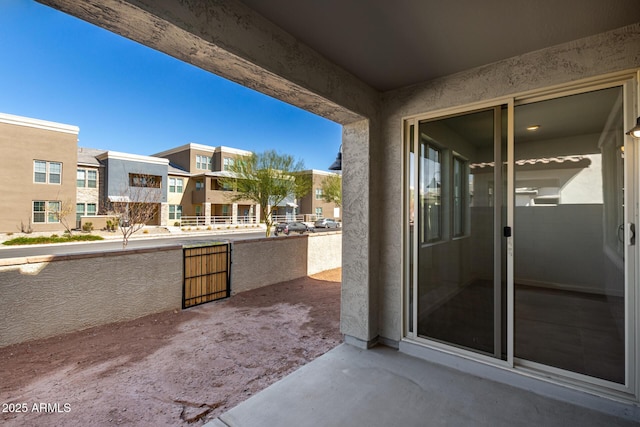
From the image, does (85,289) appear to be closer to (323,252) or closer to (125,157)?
(323,252)

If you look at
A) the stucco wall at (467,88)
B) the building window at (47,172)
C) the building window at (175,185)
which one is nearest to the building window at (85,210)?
the building window at (47,172)

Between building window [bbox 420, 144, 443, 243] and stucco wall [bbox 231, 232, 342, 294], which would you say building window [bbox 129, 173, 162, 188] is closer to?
stucco wall [bbox 231, 232, 342, 294]

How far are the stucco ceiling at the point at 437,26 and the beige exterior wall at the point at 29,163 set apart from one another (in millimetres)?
18183

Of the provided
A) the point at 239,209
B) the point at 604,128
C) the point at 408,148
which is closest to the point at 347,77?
the point at 408,148

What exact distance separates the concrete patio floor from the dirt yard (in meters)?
0.31

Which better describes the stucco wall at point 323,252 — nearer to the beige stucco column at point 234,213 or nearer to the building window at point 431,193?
the building window at point 431,193

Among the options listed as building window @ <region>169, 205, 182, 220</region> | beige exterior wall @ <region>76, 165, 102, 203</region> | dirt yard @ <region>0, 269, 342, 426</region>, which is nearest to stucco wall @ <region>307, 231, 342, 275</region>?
dirt yard @ <region>0, 269, 342, 426</region>

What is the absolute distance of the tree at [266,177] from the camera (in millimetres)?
13836

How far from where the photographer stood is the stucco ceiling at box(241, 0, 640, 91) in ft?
5.32

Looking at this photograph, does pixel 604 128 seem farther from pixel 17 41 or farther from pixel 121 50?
pixel 121 50

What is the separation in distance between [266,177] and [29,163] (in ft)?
38.5

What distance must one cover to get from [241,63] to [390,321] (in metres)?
2.70

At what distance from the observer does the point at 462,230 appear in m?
2.61

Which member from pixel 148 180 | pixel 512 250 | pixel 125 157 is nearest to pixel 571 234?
pixel 512 250
